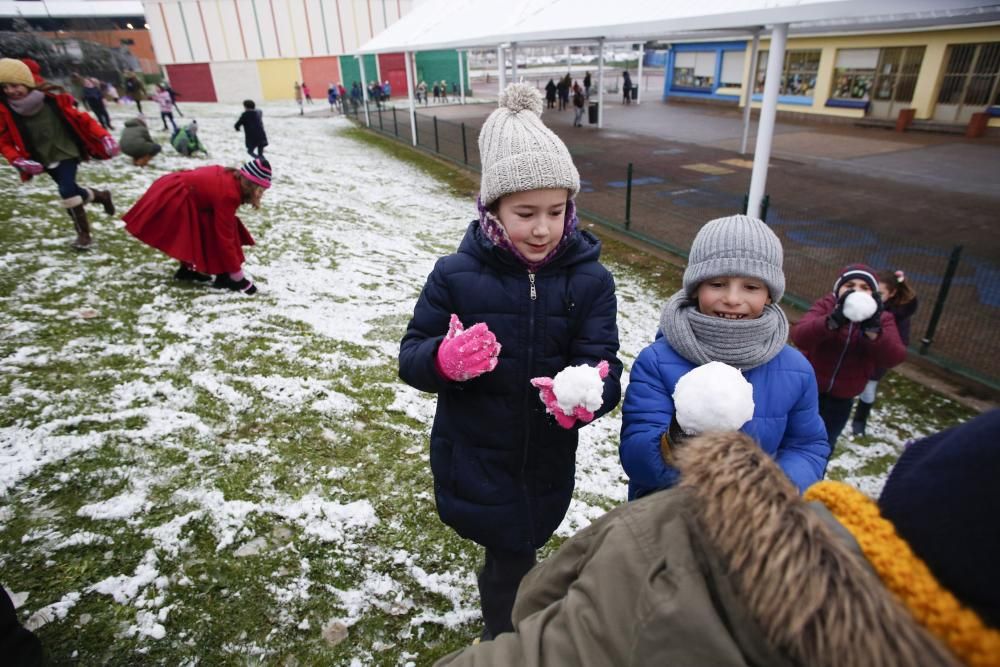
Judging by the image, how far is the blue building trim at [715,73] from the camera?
1098 inches

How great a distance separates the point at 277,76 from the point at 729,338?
44.7 meters

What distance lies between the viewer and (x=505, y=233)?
1.71 m

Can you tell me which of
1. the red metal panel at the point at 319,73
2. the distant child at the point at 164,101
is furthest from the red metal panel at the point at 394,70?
the distant child at the point at 164,101

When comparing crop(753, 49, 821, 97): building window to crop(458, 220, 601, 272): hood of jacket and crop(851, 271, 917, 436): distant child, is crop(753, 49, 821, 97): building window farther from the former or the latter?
crop(458, 220, 601, 272): hood of jacket

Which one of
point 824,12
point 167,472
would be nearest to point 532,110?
point 167,472

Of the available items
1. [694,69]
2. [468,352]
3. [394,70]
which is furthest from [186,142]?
[394,70]

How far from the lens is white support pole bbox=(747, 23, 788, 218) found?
19.8ft

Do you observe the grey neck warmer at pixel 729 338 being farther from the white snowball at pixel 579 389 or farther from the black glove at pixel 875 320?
the black glove at pixel 875 320

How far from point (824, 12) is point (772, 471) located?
5.83 meters

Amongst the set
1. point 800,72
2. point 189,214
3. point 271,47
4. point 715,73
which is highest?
point 271,47

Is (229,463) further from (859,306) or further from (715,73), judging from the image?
(715,73)

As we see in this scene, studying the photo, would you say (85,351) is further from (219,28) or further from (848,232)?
(219,28)

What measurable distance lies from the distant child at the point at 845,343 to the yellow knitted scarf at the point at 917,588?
2625 millimetres

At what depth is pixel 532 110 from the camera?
1.89 meters
